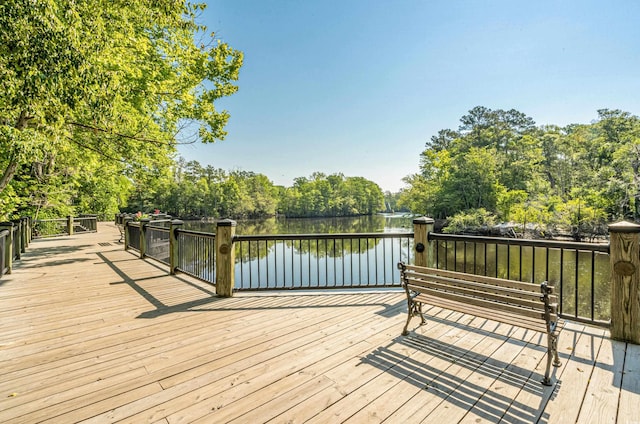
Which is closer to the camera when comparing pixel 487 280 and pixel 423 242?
pixel 487 280

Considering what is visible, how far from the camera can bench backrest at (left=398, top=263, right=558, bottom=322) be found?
213 cm

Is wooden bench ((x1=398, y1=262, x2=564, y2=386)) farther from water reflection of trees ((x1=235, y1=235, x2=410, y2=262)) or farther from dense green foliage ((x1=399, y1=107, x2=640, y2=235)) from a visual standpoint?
dense green foliage ((x1=399, y1=107, x2=640, y2=235))

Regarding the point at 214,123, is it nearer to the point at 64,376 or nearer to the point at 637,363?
the point at 64,376

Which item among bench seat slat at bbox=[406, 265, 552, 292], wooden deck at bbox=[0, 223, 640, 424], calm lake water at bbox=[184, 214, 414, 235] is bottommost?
calm lake water at bbox=[184, 214, 414, 235]

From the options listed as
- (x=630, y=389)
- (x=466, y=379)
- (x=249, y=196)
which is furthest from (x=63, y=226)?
(x=249, y=196)

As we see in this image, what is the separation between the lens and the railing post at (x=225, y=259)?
4379 millimetres

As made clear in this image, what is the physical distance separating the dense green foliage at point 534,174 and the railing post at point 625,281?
23984 millimetres

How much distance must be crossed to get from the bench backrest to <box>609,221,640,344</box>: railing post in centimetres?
111

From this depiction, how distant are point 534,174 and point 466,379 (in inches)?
1590

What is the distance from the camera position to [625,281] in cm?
268

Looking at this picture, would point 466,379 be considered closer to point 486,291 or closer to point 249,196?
point 486,291

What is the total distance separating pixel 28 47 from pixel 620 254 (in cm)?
661

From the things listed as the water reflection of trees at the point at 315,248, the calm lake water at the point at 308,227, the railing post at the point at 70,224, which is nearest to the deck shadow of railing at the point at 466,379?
the water reflection of trees at the point at 315,248

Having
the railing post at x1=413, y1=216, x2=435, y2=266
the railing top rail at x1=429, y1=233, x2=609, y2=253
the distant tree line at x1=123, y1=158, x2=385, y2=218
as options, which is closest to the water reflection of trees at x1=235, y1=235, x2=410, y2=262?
the railing post at x1=413, y1=216, x2=435, y2=266
